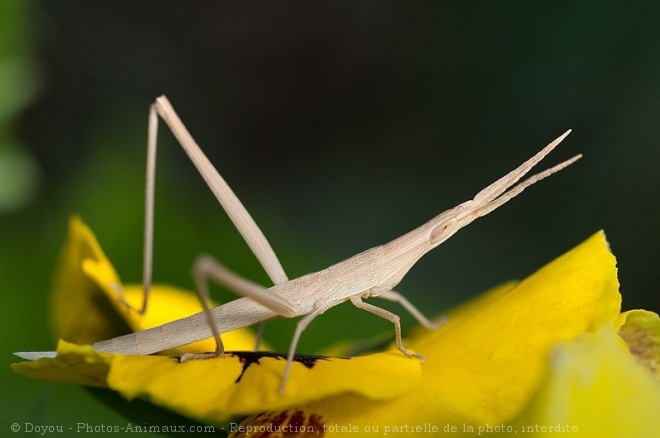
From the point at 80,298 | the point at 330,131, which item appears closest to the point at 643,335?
the point at 80,298

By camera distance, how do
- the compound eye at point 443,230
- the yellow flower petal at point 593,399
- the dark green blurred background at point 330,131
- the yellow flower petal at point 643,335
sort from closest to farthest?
the yellow flower petal at point 593,399
the yellow flower petal at point 643,335
the compound eye at point 443,230
the dark green blurred background at point 330,131

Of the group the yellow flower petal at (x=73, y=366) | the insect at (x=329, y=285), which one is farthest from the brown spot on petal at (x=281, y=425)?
the insect at (x=329, y=285)

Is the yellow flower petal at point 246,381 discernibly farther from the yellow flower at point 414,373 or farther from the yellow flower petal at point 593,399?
the yellow flower petal at point 593,399

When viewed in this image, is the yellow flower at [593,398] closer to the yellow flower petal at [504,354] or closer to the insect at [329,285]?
the yellow flower petal at [504,354]

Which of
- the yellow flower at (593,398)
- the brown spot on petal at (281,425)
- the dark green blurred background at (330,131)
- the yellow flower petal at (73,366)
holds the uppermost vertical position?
the dark green blurred background at (330,131)

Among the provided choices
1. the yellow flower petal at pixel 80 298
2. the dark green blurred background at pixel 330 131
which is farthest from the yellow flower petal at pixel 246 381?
the dark green blurred background at pixel 330 131

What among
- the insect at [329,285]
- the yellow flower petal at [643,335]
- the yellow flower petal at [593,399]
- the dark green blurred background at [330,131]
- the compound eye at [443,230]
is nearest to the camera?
A: the yellow flower petal at [593,399]

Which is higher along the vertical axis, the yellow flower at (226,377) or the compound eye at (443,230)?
the compound eye at (443,230)

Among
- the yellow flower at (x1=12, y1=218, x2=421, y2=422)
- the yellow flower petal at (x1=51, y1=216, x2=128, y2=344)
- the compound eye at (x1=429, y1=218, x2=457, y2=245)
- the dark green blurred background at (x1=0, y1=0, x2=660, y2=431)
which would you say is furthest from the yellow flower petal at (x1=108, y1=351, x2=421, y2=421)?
the dark green blurred background at (x1=0, y1=0, x2=660, y2=431)

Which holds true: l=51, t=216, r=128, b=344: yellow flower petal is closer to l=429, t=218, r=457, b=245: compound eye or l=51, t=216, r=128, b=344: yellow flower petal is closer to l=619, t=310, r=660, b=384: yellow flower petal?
l=429, t=218, r=457, b=245: compound eye

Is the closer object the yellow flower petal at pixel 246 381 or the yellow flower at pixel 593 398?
the yellow flower at pixel 593 398

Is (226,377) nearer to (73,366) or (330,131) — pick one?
(73,366)
